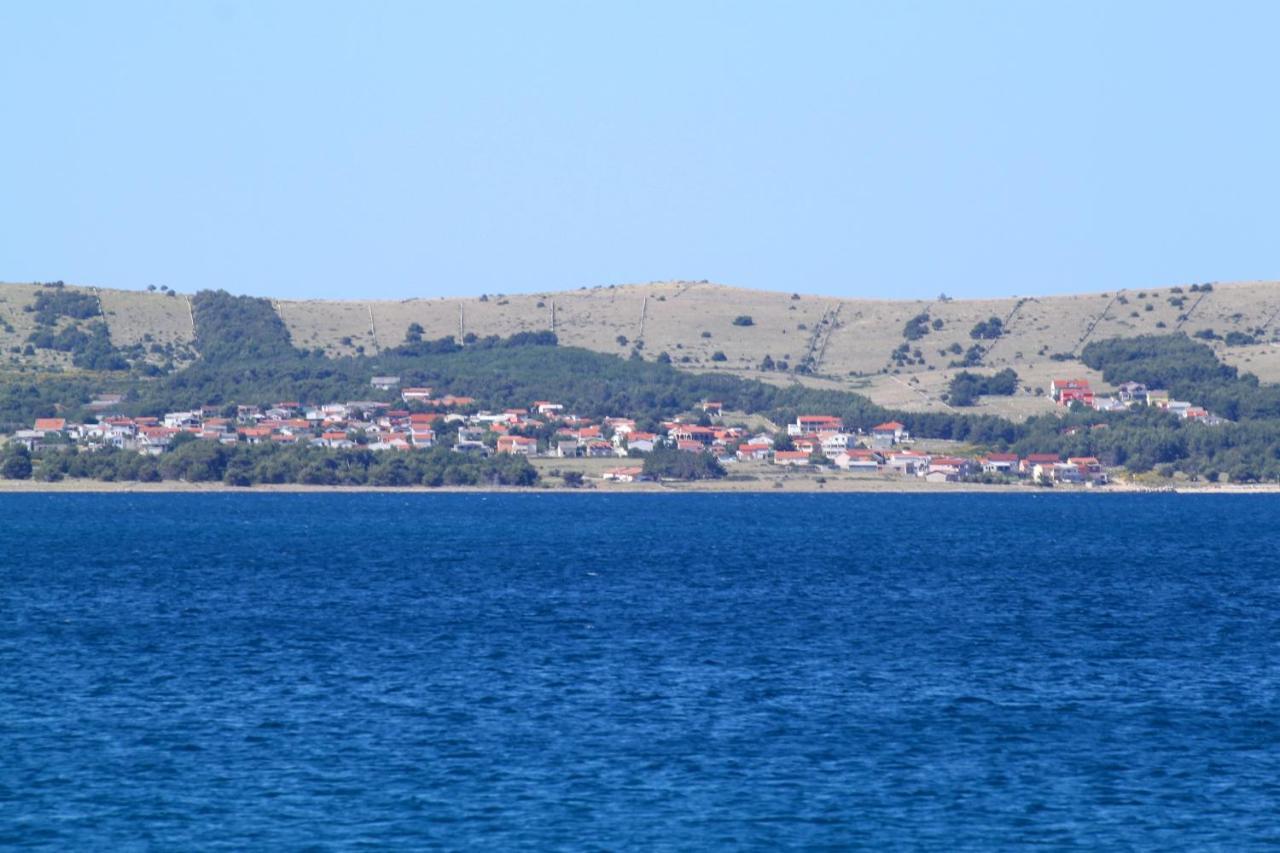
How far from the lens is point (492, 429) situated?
16650cm

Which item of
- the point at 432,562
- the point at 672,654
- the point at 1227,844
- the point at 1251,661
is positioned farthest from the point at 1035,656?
the point at 432,562

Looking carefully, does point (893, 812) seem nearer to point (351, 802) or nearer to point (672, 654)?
point (351, 802)

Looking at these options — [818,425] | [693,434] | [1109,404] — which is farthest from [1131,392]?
[693,434]

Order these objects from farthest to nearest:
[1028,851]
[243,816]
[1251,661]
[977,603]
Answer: [977,603]
[1251,661]
[243,816]
[1028,851]

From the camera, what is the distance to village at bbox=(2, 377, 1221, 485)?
15375 centimetres

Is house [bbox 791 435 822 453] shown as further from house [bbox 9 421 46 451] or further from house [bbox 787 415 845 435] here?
house [bbox 9 421 46 451]

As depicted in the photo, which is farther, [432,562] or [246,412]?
[246,412]

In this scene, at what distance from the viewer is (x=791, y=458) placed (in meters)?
155

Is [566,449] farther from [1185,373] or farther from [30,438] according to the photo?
[1185,373]

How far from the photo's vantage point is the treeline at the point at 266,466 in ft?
485

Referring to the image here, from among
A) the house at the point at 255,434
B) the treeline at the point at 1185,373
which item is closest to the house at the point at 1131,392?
the treeline at the point at 1185,373

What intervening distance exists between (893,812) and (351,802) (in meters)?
7.80

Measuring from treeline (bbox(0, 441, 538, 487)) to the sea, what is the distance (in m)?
72.0

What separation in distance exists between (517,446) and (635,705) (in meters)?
124
